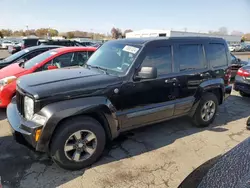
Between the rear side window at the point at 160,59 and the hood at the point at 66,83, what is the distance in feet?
2.26

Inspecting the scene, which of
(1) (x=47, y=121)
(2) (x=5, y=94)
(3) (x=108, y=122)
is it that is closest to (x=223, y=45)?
(3) (x=108, y=122)

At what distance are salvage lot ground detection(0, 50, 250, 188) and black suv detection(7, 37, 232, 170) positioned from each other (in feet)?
0.86

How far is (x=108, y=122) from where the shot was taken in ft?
10.9

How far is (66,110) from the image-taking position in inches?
113

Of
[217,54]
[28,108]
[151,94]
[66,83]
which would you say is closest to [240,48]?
[217,54]

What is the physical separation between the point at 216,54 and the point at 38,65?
170 inches

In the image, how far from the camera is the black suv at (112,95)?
291 cm

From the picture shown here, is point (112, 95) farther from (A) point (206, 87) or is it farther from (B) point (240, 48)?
(B) point (240, 48)

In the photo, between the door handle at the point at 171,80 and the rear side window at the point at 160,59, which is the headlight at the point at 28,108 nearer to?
the rear side window at the point at 160,59

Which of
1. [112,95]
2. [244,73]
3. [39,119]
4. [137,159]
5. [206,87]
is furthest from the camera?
[244,73]

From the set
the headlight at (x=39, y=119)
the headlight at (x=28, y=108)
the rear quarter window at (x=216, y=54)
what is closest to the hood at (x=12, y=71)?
the headlight at (x=28, y=108)

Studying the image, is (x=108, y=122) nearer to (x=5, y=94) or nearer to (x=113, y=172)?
(x=113, y=172)

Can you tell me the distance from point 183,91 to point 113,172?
2.04 meters

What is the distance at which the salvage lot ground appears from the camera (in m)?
2.96
